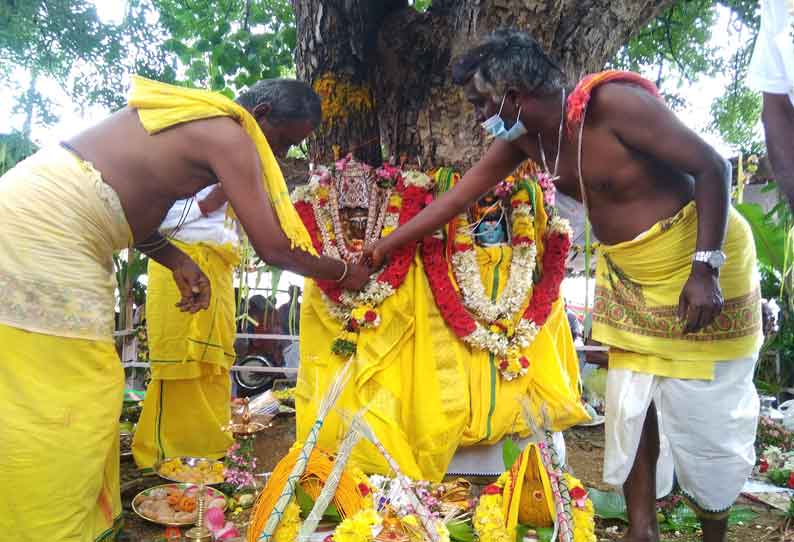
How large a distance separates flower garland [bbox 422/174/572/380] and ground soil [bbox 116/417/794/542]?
81 centimetres

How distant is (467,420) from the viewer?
11.1 ft

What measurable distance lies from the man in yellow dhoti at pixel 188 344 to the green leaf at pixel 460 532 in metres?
2.03

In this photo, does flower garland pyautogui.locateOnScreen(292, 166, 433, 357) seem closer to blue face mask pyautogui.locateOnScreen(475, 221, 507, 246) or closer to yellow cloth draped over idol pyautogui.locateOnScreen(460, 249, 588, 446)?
blue face mask pyautogui.locateOnScreen(475, 221, 507, 246)

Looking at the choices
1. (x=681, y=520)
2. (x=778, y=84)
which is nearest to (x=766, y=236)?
(x=681, y=520)

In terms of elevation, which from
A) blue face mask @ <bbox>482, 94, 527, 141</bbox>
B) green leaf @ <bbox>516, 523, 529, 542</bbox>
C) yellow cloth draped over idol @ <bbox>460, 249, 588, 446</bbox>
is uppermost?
blue face mask @ <bbox>482, 94, 527, 141</bbox>

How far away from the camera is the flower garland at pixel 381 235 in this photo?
11.5 ft

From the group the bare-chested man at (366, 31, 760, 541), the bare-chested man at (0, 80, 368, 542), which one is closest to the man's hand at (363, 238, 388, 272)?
the bare-chested man at (0, 80, 368, 542)

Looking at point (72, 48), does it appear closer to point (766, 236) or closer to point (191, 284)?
point (191, 284)

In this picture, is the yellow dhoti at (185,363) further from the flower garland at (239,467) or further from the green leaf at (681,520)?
the green leaf at (681,520)

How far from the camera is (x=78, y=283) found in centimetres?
220

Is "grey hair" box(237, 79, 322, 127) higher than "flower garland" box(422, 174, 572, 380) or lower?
higher

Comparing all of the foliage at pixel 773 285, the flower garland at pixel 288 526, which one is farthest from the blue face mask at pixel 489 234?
the foliage at pixel 773 285

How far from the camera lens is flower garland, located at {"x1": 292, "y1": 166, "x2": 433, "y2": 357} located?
3514mm

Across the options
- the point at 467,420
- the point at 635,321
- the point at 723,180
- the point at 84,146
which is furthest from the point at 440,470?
the point at 84,146
